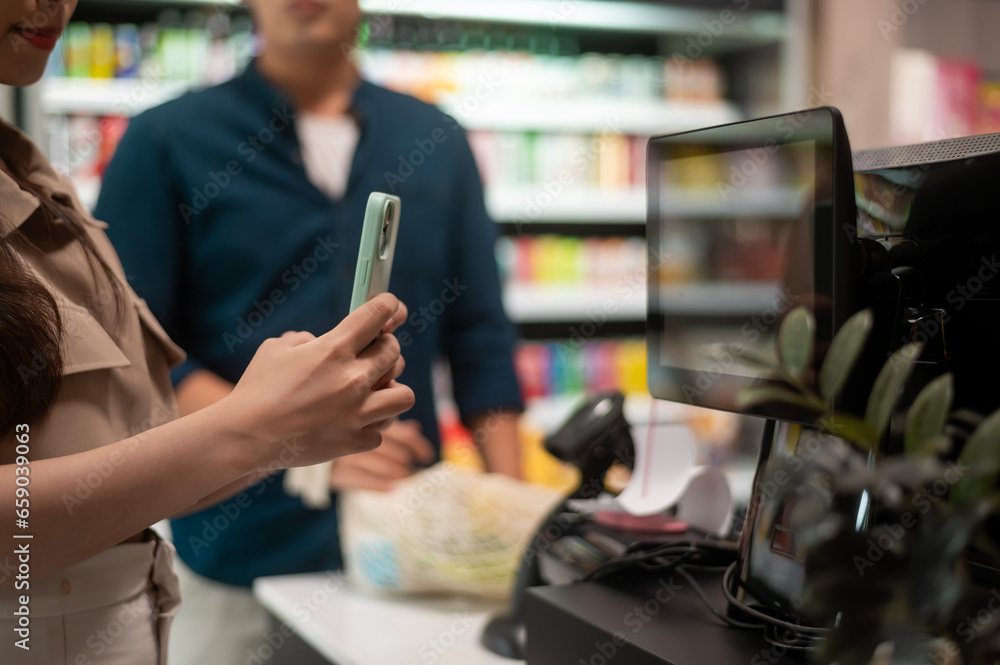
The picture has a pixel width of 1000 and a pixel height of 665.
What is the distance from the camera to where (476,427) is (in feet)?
6.02

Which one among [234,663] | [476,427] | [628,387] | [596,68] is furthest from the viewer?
[628,387]

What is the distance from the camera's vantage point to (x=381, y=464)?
4.86 feet

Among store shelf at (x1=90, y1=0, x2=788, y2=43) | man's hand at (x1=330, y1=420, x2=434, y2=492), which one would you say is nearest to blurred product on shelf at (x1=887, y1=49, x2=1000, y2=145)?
store shelf at (x1=90, y1=0, x2=788, y2=43)

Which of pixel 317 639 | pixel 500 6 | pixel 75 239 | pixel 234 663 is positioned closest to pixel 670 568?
pixel 317 639

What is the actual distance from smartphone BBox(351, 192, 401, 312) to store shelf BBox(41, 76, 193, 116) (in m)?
2.00

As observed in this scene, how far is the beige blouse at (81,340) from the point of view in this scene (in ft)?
2.38

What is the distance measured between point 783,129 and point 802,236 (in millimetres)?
92

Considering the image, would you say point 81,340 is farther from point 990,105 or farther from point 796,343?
point 990,105

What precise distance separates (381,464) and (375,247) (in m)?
0.76

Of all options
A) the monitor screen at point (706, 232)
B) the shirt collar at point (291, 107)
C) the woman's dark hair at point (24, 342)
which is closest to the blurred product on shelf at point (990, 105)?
the shirt collar at point (291, 107)

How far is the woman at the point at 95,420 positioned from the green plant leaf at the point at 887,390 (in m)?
0.43

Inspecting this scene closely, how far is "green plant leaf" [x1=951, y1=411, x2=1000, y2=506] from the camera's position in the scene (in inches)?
15.7

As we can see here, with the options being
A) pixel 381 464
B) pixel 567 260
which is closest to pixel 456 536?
pixel 381 464

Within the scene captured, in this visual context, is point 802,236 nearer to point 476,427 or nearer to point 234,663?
point 476,427
